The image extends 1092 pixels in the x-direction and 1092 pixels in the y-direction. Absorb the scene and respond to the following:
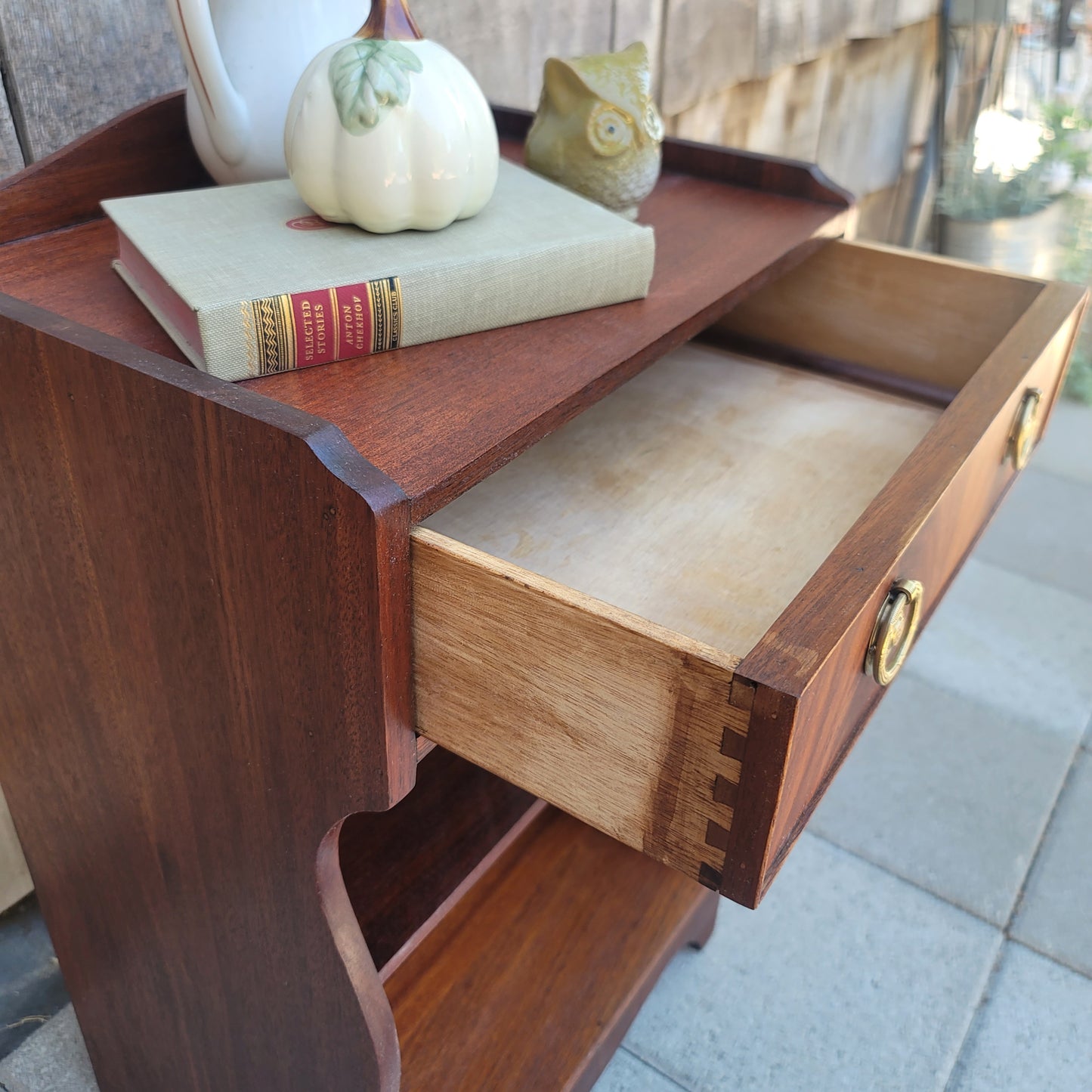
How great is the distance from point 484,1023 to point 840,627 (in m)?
0.59

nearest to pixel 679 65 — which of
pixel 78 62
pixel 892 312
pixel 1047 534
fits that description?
pixel 892 312

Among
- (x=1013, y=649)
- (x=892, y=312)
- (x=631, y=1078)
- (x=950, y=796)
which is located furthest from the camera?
(x=1013, y=649)

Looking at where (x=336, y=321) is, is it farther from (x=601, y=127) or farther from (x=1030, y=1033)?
(x=1030, y=1033)

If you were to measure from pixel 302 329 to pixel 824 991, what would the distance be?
0.87 meters

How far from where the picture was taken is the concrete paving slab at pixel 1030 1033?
3.20 feet

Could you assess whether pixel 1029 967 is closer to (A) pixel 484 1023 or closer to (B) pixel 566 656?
(A) pixel 484 1023

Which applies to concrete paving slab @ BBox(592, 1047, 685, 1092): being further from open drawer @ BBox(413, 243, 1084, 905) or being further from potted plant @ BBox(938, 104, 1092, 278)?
potted plant @ BBox(938, 104, 1092, 278)

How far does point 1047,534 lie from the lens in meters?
1.83

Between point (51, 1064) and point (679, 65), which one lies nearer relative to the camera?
point (51, 1064)

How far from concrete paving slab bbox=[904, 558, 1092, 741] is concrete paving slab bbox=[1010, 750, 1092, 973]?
0.15 m

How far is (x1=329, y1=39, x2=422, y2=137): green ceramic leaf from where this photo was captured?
54 cm

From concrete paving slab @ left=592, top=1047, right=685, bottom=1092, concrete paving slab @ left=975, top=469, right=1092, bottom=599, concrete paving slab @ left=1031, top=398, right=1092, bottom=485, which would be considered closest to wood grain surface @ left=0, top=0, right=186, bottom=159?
concrete paving slab @ left=592, top=1047, right=685, bottom=1092

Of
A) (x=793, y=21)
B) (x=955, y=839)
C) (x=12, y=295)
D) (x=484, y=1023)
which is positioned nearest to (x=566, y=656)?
(x=12, y=295)

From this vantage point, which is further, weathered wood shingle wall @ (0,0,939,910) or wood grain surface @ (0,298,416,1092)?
weathered wood shingle wall @ (0,0,939,910)
